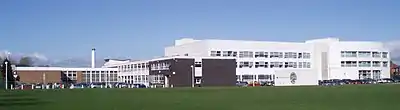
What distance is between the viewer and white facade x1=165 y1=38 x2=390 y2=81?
124 m

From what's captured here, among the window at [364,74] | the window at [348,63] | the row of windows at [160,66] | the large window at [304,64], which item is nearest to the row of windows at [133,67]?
the row of windows at [160,66]

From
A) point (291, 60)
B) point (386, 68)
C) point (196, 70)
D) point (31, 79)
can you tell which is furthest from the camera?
point (386, 68)

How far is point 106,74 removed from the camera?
13988cm

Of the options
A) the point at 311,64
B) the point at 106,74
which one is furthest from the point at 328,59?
the point at 106,74

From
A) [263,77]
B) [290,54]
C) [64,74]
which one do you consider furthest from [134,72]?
[290,54]

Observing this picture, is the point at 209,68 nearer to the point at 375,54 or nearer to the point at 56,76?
the point at 56,76

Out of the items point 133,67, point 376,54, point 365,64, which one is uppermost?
point 376,54

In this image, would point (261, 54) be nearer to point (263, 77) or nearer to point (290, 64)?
point (263, 77)

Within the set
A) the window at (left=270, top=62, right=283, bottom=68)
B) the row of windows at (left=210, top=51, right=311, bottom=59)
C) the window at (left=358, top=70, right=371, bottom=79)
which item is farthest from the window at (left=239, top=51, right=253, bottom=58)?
the window at (left=358, top=70, right=371, bottom=79)

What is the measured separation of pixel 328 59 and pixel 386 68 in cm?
1663

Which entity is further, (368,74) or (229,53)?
(368,74)

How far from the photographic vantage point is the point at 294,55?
133 meters

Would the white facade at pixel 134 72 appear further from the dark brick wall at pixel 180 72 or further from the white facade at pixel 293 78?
the white facade at pixel 293 78

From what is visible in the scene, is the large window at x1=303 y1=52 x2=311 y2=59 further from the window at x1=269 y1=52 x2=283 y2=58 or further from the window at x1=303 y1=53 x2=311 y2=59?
the window at x1=269 y1=52 x2=283 y2=58
